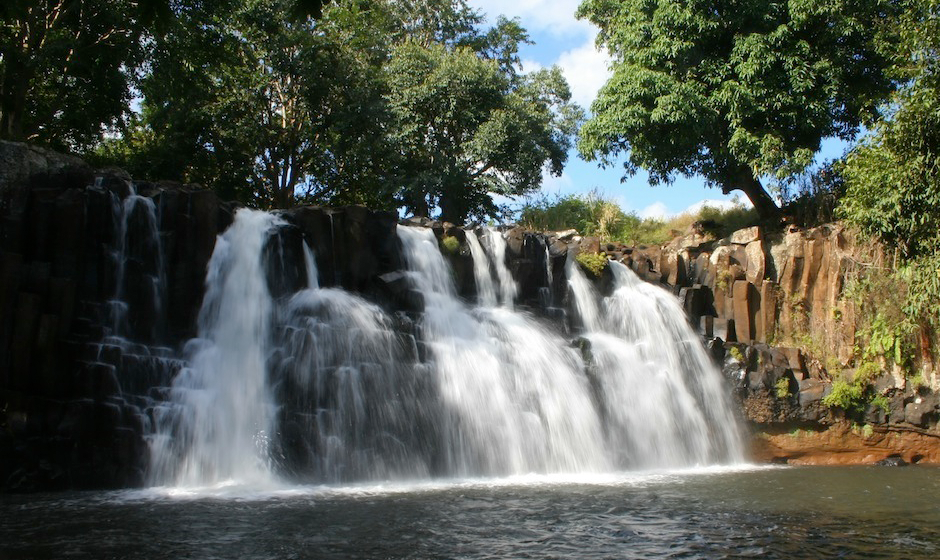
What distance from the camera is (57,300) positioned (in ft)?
42.4

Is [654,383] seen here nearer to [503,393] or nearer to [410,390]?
[503,393]

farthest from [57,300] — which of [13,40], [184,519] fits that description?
[13,40]

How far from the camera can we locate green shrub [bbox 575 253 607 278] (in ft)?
67.6

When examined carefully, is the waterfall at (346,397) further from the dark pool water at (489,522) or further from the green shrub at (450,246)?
the green shrub at (450,246)

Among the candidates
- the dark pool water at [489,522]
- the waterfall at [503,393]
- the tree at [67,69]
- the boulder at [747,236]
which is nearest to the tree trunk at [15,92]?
the tree at [67,69]

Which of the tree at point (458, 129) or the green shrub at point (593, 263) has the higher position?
the tree at point (458, 129)

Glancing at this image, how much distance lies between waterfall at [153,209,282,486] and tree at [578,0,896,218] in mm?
12952

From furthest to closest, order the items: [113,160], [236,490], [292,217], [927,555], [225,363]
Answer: [113,160] < [292,217] < [225,363] < [236,490] < [927,555]

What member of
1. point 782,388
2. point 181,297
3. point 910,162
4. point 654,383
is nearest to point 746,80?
point 910,162

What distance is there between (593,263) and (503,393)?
6168 millimetres

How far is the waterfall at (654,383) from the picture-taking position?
17.1m

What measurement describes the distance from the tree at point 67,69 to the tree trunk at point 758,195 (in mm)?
18699

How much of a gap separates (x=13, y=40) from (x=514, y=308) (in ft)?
49.7

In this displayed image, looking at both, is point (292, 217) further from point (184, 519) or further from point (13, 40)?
point (13, 40)
